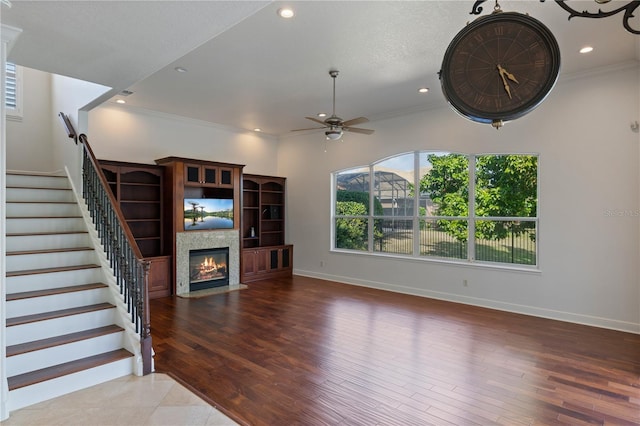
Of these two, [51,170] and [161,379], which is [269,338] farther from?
[51,170]

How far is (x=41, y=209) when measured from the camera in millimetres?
4527

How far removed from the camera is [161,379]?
313 centimetres

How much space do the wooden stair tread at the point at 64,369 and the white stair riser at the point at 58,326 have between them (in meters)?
0.33

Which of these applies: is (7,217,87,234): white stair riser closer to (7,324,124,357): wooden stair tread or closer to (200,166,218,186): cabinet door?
(7,324,124,357): wooden stair tread

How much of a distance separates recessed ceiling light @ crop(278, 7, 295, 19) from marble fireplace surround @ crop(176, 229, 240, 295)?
436 cm

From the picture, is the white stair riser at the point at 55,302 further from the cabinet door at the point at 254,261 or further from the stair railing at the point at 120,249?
the cabinet door at the point at 254,261

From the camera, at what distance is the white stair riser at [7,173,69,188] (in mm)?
4906

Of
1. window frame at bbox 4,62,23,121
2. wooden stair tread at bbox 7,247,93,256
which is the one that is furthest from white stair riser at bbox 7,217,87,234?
window frame at bbox 4,62,23,121

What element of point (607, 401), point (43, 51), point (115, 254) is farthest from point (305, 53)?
point (607, 401)

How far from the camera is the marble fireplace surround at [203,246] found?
643cm

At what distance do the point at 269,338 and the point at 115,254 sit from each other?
6.23 feet

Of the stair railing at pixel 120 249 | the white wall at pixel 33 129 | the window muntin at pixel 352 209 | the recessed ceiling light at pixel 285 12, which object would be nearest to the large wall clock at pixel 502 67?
the recessed ceiling light at pixel 285 12

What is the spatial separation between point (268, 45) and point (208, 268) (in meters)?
4.44

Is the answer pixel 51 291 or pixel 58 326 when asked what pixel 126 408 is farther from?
pixel 51 291
